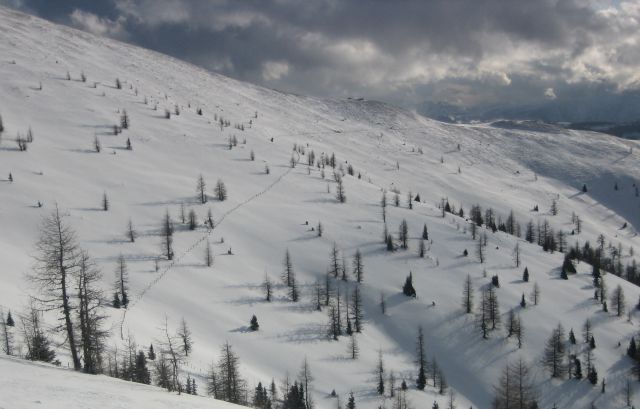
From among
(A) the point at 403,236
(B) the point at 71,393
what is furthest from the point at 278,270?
(B) the point at 71,393

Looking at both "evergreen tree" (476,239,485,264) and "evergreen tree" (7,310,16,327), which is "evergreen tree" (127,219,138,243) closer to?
"evergreen tree" (7,310,16,327)

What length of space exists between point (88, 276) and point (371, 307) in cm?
8790

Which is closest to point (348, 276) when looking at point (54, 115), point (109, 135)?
point (109, 135)

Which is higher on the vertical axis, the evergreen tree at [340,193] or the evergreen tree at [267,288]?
the evergreen tree at [340,193]

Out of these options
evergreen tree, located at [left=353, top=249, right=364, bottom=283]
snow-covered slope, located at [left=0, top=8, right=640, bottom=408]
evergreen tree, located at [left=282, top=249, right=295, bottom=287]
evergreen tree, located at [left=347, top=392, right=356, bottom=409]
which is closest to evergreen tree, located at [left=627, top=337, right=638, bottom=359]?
snow-covered slope, located at [left=0, top=8, right=640, bottom=408]

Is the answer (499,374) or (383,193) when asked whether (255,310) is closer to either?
(499,374)

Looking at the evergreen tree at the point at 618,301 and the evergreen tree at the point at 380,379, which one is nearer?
the evergreen tree at the point at 380,379

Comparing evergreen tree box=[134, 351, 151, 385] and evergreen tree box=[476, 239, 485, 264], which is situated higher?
evergreen tree box=[134, 351, 151, 385]

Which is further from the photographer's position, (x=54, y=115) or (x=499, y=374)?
(x=54, y=115)

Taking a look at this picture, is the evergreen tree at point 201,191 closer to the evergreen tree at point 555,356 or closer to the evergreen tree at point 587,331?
the evergreen tree at point 555,356

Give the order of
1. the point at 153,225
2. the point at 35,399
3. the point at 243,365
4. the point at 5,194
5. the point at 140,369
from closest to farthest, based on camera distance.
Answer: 1. the point at 35,399
2. the point at 140,369
3. the point at 243,365
4. the point at 5,194
5. the point at 153,225

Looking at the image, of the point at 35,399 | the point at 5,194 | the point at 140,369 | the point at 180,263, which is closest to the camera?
the point at 35,399

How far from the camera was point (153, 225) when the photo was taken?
4879 inches

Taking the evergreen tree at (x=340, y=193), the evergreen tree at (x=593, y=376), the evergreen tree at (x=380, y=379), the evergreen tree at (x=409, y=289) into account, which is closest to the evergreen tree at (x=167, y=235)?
the evergreen tree at (x=380, y=379)
